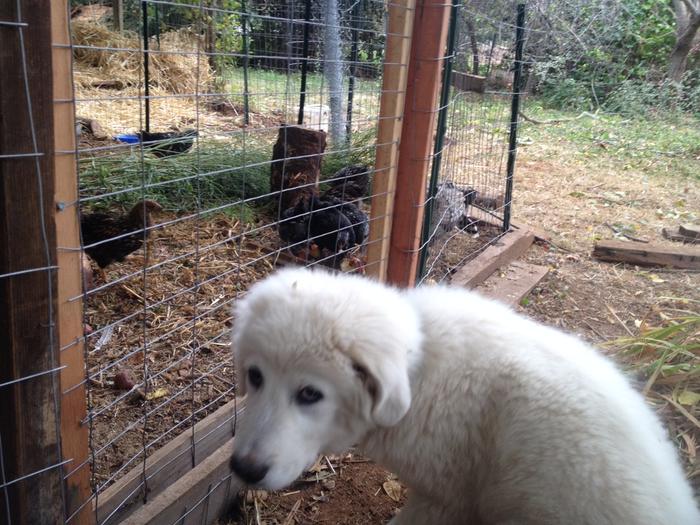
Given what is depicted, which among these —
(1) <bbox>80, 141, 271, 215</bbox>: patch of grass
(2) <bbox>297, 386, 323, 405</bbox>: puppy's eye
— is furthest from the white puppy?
(1) <bbox>80, 141, 271, 215</bbox>: patch of grass

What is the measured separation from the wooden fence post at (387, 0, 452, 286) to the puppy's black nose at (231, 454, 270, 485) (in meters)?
1.98

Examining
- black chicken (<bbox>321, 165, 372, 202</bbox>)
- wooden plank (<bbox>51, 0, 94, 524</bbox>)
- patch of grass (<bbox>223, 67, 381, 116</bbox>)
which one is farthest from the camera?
patch of grass (<bbox>223, 67, 381, 116</bbox>)

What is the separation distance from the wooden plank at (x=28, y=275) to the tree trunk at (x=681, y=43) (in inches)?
575

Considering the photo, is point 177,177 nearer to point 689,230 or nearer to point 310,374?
point 310,374

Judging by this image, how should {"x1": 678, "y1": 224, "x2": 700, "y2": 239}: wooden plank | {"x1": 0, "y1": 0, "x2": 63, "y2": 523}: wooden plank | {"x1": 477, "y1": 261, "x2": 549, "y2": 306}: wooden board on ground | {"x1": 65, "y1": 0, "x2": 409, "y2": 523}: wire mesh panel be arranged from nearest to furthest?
{"x1": 0, "y1": 0, "x2": 63, "y2": 523}: wooden plank, {"x1": 65, "y1": 0, "x2": 409, "y2": 523}: wire mesh panel, {"x1": 477, "y1": 261, "x2": 549, "y2": 306}: wooden board on ground, {"x1": 678, "y1": 224, "x2": 700, "y2": 239}: wooden plank

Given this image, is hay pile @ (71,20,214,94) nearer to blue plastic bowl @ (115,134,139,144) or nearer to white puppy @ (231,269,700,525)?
blue plastic bowl @ (115,134,139,144)

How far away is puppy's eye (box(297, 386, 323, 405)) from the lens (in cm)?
179

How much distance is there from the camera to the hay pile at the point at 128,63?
324 inches

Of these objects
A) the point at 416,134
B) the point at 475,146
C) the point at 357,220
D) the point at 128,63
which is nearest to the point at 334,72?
the point at 475,146

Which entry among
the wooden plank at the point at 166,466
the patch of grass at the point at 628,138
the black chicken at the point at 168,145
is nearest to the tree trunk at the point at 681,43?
the patch of grass at the point at 628,138

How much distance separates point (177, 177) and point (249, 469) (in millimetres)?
3965

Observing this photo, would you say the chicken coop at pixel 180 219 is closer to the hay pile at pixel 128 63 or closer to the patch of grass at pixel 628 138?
the hay pile at pixel 128 63

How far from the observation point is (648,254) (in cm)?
550

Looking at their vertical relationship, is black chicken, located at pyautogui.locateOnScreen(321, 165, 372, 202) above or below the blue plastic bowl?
below
